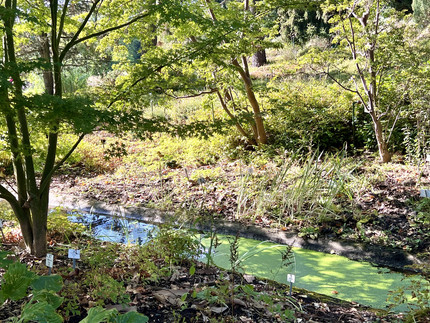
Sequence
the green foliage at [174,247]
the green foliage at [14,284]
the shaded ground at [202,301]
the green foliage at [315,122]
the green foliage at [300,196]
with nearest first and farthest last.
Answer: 1. the green foliage at [14,284]
2. the shaded ground at [202,301]
3. the green foliage at [174,247]
4. the green foliage at [300,196]
5. the green foliage at [315,122]

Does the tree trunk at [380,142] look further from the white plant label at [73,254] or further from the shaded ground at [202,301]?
the white plant label at [73,254]

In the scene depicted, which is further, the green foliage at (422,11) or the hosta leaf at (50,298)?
the green foliage at (422,11)

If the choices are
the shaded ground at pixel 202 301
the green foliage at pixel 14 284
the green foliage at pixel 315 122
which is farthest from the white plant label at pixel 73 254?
the green foliage at pixel 315 122

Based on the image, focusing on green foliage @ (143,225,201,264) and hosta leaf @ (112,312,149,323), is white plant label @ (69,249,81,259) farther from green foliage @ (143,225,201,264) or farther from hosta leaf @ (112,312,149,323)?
hosta leaf @ (112,312,149,323)

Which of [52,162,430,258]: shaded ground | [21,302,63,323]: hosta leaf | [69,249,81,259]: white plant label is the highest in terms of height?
[21,302,63,323]: hosta leaf

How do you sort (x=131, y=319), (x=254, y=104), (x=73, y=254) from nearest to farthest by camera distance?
(x=131, y=319) < (x=73, y=254) < (x=254, y=104)

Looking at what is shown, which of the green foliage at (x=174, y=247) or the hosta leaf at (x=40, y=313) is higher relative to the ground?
the hosta leaf at (x=40, y=313)

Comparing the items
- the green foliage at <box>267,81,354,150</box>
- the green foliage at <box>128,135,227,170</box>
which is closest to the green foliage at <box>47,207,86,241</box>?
the green foliage at <box>128,135,227,170</box>

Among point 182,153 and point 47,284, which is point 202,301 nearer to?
point 47,284

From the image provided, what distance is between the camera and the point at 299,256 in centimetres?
431

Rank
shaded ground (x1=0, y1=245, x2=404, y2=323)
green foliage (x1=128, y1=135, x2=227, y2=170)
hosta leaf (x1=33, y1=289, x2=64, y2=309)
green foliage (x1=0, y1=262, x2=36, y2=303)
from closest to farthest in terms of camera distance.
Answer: green foliage (x1=0, y1=262, x2=36, y2=303) < hosta leaf (x1=33, y1=289, x2=64, y2=309) < shaded ground (x1=0, y1=245, x2=404, y2=323) < green foliage (x1=128, y1=135, x2=227, y2=170)

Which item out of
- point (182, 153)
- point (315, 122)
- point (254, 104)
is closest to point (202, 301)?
point (254, 104)

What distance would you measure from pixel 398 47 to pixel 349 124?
7.14ft

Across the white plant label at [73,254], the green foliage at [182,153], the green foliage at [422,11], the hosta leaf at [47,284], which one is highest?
the green foliage at [422,11]
